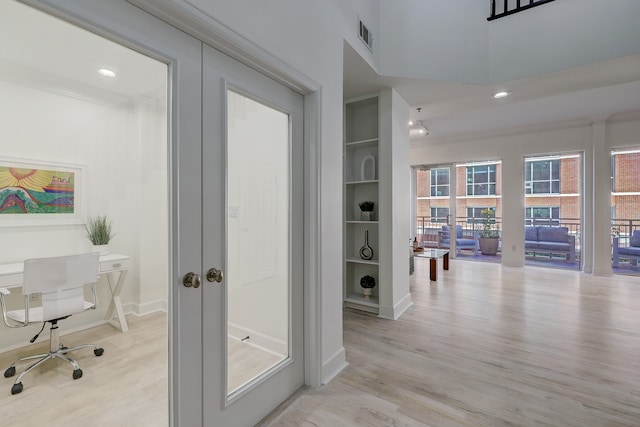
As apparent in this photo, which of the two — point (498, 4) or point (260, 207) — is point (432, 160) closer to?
point (498, 4)

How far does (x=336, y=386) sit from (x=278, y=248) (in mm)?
1077

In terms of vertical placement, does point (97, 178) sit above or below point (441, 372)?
above

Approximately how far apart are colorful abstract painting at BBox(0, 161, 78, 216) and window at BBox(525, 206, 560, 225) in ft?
25.1

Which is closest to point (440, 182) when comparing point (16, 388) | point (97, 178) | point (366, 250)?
point (366, 250)

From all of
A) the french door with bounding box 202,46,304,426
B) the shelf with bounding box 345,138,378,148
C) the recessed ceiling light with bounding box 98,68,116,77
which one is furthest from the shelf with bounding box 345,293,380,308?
the recessed ceiling light with bounding box 98,68,116,77

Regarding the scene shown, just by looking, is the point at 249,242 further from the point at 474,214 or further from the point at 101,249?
the point at 474,214

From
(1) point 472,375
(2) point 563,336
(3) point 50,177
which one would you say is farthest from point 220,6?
(2) point 563,336

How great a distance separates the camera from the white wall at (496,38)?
112 inches

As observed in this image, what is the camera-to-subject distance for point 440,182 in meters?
7.40

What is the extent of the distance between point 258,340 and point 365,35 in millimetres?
2773

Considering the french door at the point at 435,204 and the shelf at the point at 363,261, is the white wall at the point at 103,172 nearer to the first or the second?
the shelf at the point at 363,261

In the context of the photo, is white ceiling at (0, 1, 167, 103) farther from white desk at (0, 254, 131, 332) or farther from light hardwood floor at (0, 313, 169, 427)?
light hardwood floor at (0, 313, 169, 427)

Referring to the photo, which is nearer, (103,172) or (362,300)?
(103,172)

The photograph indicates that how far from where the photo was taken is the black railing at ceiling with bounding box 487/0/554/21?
3.20 meters
